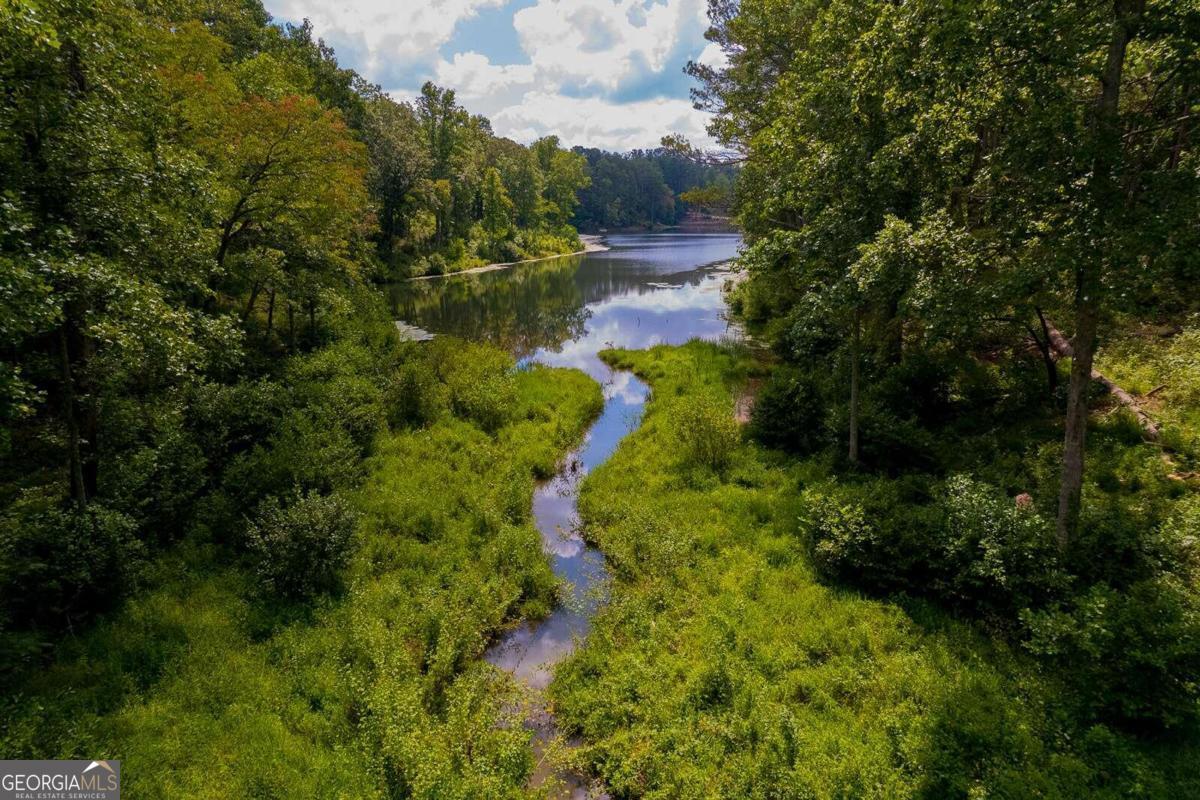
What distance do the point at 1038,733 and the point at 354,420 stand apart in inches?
600

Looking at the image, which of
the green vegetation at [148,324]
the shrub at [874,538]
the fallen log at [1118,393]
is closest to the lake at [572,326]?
the green vegetation at [148,324]

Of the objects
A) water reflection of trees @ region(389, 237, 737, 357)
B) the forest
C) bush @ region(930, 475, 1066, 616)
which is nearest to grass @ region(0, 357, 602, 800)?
the forest

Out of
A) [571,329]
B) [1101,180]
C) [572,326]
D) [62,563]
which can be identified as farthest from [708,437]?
[572,326]

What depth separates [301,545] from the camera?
9.26 m

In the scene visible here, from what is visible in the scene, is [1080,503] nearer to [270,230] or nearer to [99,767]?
[99,767]

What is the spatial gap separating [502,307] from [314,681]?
34525 millimetres

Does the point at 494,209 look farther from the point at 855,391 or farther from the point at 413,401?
the point at 855,391

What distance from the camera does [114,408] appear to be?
33.0ft

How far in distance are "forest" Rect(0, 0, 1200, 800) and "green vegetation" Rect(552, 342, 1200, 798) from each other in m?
0.06

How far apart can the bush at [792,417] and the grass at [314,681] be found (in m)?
7.72

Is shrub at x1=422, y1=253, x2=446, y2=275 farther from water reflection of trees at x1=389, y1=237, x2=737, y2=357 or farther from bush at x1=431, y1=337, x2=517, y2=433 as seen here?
bush at x1=431, y1=337, x2=517, y2=433

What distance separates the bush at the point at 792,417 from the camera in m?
14.6

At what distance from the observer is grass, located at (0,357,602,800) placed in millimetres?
5820
